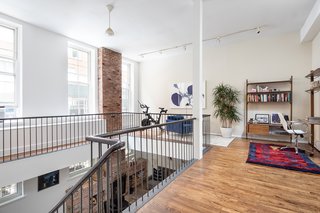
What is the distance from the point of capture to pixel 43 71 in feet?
15.7

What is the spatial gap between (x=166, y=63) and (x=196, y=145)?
16.2 ft

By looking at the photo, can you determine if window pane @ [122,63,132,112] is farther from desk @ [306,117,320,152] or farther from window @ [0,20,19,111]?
desk @ [306,117,320,152]

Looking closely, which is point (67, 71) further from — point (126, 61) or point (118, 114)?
point (126, 61)

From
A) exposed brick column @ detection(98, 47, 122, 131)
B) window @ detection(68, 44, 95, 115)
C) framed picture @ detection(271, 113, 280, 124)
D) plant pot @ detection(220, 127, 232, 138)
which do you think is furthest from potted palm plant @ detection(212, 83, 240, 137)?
window @ detection(68, 44, 95, 115)

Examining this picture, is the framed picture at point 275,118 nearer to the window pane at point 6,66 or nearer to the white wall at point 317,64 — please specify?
the white wall at point 317,64

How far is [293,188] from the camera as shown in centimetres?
251

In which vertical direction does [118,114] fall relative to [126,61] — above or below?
below

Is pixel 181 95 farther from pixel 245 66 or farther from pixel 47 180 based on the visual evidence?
pixel 47 180

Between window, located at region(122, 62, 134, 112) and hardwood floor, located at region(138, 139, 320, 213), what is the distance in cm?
530

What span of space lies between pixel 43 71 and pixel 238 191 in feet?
17.9

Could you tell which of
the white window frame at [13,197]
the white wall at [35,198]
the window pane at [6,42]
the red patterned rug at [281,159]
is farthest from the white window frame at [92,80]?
the red patterned rug at [281,159]

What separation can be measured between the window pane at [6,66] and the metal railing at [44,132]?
125 centimetres

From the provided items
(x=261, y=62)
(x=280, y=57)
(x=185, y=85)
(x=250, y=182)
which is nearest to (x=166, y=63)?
(x=185, y=85)

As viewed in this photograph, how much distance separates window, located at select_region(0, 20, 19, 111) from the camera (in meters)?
4.20
